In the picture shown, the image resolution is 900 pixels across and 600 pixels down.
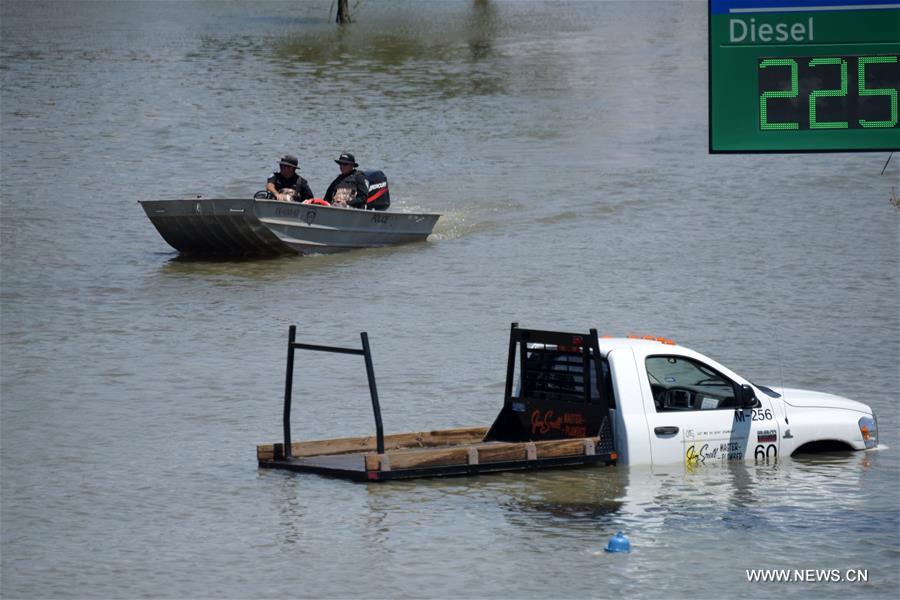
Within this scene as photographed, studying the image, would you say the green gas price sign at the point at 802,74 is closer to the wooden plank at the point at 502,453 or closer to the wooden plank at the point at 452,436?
the wooden plank at the point at 502,453

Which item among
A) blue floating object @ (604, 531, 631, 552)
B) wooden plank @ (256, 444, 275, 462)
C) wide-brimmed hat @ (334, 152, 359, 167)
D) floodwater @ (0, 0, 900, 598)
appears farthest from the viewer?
wide-brimmed hat @ (334, 152, 359, 167)

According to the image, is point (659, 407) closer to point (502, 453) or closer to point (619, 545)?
point (502, 453)

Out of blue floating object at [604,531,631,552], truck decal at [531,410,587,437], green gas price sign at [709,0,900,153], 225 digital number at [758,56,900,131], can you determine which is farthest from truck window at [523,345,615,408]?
Answer: 225 digital number at [758,56,900,131]

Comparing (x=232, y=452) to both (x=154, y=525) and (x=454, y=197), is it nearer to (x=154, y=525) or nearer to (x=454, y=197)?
(x=154, y=525)

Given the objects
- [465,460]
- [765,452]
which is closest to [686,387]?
[765,452]

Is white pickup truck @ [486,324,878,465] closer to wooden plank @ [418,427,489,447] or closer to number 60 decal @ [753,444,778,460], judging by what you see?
number 60 decal @ [753,444,778,460]

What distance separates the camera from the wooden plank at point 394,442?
15.9m

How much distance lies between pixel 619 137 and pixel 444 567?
110ft

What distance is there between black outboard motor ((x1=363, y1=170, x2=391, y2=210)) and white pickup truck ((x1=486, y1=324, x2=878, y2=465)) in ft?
48.3

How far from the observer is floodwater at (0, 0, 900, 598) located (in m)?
13.2

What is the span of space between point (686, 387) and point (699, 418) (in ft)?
1.10

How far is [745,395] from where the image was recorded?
1509cm

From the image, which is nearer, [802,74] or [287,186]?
[802,74]

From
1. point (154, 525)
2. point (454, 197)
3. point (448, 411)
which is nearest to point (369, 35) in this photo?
point (454, 197)
